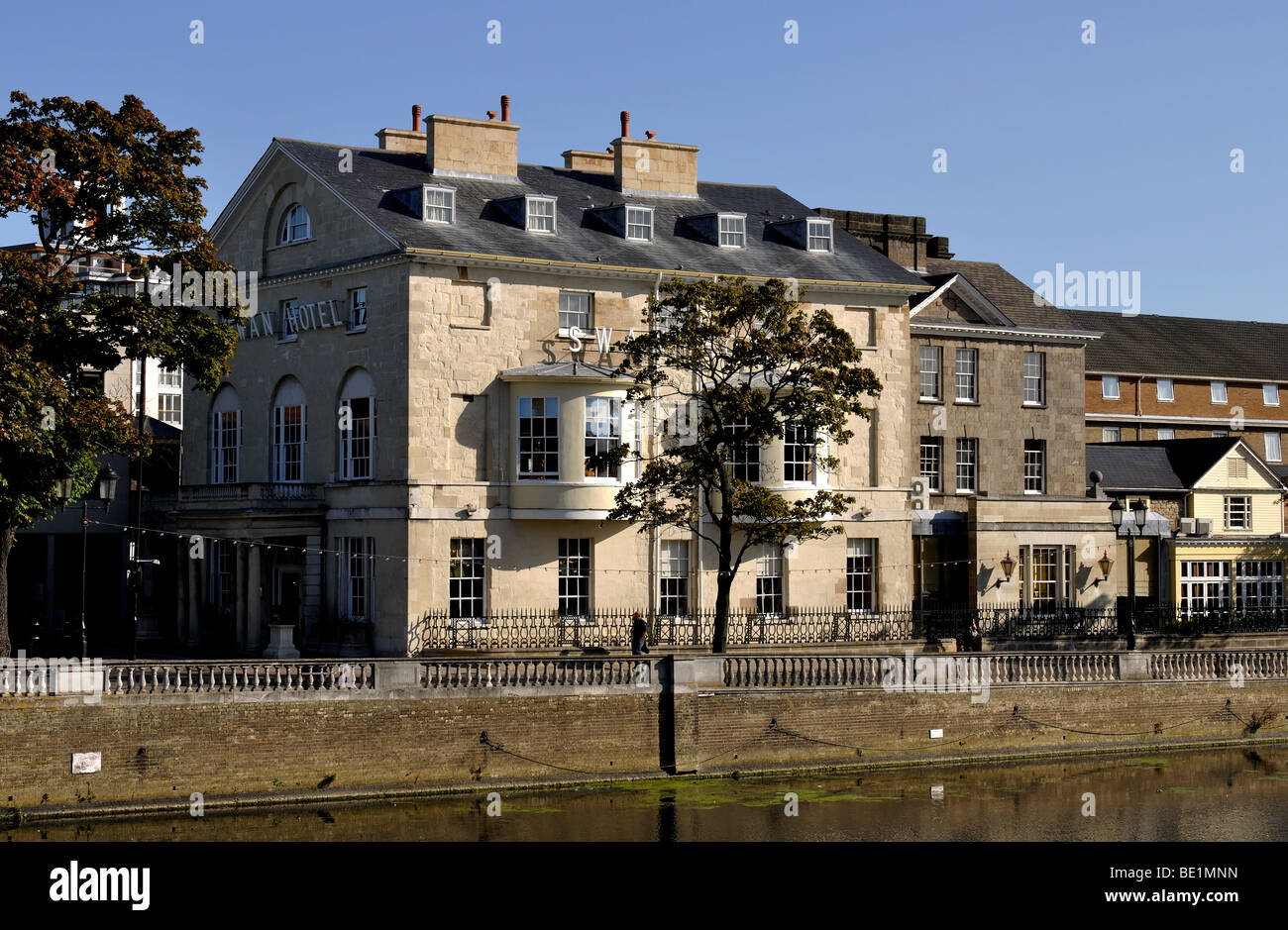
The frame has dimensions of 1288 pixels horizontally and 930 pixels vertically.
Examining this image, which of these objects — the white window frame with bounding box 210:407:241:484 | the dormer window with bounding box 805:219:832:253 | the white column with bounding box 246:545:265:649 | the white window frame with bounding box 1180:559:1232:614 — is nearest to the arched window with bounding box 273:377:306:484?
the white window frame with bounding box 210:407:241:484

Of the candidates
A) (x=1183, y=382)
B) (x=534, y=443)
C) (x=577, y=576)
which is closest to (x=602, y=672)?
(x=577, y=576)

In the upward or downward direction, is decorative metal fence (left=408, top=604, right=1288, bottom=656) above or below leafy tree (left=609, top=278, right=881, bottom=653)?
below

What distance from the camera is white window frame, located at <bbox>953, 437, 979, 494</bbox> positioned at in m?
57.9

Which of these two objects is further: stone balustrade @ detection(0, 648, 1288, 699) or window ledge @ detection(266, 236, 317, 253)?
window ledge @ detection(266, 236, 317, 253)

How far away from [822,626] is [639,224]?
1285cm

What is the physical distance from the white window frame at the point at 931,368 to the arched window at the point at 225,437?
22.4 metres

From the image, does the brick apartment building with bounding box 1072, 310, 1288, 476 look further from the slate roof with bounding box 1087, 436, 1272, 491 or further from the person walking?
the person walking

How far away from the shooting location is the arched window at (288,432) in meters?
49.2

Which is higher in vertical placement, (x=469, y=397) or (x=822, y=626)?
(x=469, y=397)

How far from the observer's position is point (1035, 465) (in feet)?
195

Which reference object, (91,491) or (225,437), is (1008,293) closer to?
(225,437)

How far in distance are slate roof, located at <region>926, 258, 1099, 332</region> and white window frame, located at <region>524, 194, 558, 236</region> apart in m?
16.2

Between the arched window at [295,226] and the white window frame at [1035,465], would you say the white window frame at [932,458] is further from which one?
the arched window at [295,226]

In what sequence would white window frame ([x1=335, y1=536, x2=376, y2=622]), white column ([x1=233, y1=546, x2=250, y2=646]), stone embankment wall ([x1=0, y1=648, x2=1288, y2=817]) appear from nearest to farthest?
1. stone embankment wall ([x1=0, y1=648, x2=1288, y2=817])
2. white window frame ([x1=335, y1=536, x2=376, y2=622])
3. white column ([x1=233, y1=546, x2=250, y2=646])
